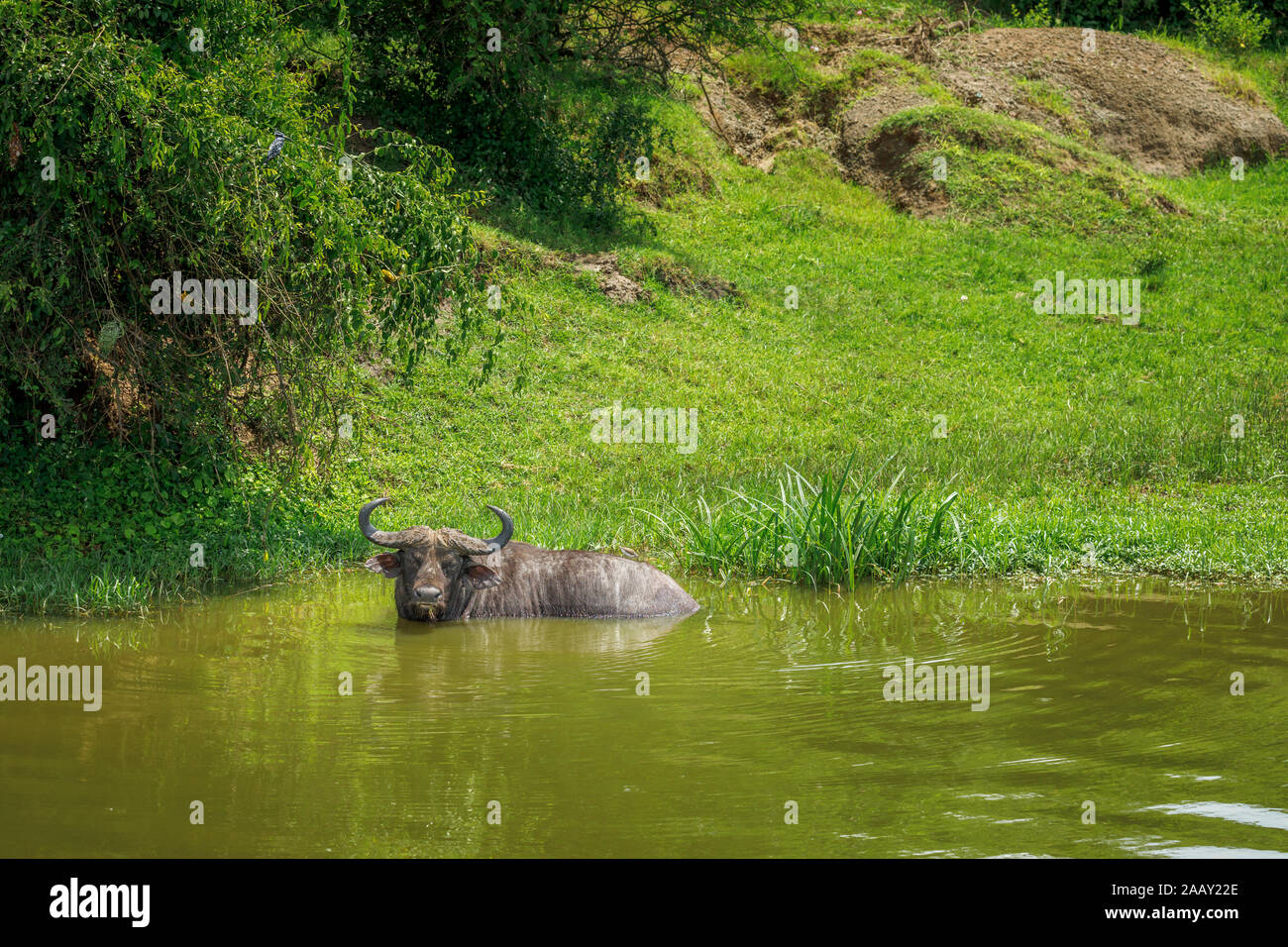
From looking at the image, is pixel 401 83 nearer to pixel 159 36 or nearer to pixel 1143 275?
pixel 159 36

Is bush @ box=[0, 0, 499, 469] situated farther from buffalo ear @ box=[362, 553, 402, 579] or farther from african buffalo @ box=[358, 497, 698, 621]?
african buffalo @ box=[358, 497, 698, 621]

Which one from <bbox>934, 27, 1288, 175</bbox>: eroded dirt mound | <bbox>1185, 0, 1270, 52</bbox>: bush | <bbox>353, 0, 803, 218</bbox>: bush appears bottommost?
<bbox>353, 0, 803, 218</bbox>: bush

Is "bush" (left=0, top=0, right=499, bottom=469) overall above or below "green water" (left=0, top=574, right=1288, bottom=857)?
above

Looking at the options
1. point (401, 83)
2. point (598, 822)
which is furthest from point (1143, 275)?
point (598, 822)

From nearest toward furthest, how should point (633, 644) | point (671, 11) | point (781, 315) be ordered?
1. point (633, 644)
2. point (781, 315)
3. point (671, 11)

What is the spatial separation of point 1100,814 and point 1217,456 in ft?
33.2

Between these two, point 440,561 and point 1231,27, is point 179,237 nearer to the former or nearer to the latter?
point 440,561

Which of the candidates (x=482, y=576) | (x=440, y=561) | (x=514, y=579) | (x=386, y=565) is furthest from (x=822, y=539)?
(x=386, y=565)

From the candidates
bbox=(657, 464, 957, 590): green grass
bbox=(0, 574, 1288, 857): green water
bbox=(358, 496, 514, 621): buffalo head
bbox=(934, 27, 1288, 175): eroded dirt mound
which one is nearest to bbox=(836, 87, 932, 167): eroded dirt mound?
bbox=(934, 27, 1288, 175): eroded dirt mound

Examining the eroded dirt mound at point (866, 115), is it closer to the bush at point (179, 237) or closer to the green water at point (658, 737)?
the bush at point (179, 237)

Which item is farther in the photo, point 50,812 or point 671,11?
point 671,11

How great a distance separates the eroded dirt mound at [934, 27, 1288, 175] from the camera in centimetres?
2783

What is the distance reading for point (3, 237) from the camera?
10086mm

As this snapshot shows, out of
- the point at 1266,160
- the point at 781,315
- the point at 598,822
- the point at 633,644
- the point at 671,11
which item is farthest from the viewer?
the point at 1266,160
